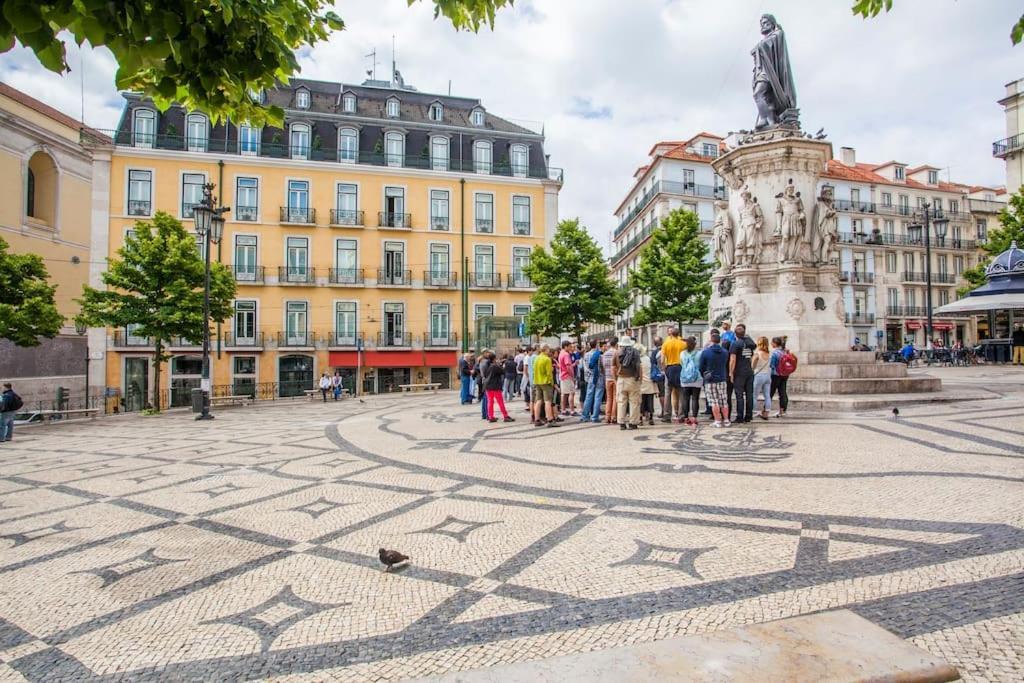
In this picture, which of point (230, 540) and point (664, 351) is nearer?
point (230, 540)

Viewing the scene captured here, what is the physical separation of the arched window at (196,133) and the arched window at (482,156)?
1567 cm

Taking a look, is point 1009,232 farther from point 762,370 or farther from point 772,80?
point 762,370

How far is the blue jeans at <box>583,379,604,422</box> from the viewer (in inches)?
445

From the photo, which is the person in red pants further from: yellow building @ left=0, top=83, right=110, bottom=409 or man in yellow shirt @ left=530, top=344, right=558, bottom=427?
yellow building @ left=0, top=83, right=110, bottom=409

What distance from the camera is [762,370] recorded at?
1043cm

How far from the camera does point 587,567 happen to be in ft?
11.5

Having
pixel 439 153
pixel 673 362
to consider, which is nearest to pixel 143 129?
pixel 439 153

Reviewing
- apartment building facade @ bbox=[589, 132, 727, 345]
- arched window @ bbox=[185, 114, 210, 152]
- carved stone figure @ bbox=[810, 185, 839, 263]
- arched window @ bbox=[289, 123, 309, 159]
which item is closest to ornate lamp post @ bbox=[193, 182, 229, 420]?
carved stone figure @ bbox=[810, 185, 839, 263]

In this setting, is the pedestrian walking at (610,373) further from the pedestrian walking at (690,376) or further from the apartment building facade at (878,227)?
the apartment building facade at (878,227)

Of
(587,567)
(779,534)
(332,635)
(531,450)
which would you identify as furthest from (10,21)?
(531,450)

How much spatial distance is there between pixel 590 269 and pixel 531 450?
22.6 meters

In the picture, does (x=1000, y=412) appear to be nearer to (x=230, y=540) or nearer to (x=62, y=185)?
(x=230, y=540)

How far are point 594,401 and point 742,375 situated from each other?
114 inches

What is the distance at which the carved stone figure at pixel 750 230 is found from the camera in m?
13.6
